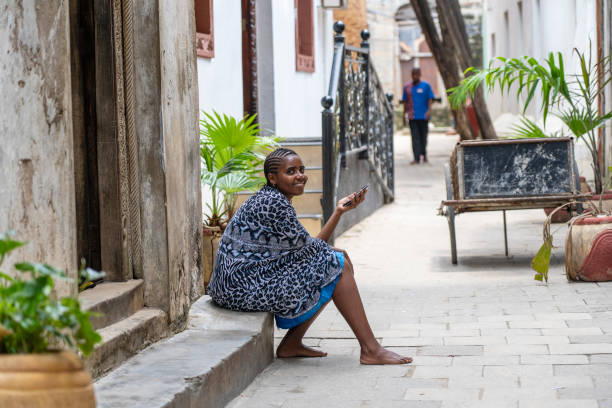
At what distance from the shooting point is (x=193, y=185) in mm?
5332

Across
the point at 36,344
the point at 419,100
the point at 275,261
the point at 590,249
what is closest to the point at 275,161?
the point at 275,261

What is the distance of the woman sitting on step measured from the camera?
5000mm

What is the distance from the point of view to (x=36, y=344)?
Answer: 259 cm

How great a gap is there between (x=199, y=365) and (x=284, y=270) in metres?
0.90

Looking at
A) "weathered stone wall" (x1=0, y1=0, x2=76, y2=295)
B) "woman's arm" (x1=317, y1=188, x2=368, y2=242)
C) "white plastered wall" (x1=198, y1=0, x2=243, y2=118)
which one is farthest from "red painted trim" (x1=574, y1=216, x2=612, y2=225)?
"weathered stone wall" (x1=0, y1=0, x2=76, y2=295)

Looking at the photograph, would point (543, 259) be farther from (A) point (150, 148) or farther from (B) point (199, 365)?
(B) point (199, 365)

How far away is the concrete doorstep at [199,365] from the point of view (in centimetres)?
377

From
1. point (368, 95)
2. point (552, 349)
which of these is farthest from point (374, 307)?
point (368, 95)

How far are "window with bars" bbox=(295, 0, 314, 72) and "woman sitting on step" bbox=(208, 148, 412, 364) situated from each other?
8199mm

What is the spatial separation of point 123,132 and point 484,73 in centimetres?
410

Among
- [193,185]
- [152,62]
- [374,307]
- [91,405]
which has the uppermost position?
[152,62]

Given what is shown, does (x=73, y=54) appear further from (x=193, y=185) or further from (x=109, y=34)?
(x=193, y=185)

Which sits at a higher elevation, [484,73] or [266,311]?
[484,73]

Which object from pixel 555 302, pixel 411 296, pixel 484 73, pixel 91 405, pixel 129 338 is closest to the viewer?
pixel 91 405
